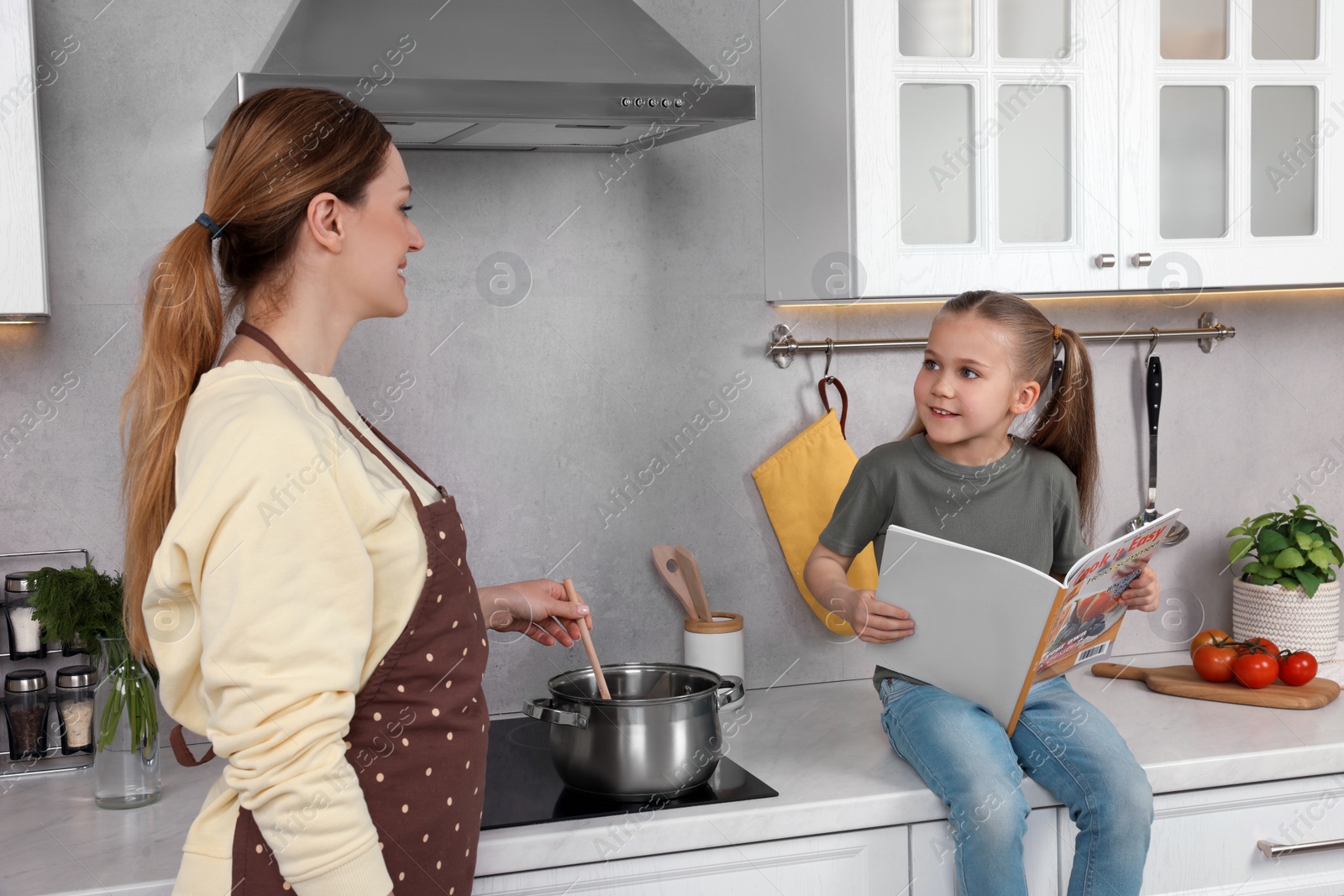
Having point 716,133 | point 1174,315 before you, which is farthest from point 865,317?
point 1174,315

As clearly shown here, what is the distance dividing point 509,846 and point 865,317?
1.07 metres

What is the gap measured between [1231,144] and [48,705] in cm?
189

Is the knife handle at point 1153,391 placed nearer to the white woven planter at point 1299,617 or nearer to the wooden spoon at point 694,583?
the white woven planter at point 1299,617

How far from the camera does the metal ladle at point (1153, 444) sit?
2.05 meters

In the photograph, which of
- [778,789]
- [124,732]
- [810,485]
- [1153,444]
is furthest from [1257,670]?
[124,732]

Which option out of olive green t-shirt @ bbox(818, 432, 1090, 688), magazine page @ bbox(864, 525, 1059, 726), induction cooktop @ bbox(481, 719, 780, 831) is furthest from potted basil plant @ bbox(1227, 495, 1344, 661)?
induction cooktop @ bbox(481, 719, 780, 831)

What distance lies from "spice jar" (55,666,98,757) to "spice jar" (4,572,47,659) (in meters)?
0.06

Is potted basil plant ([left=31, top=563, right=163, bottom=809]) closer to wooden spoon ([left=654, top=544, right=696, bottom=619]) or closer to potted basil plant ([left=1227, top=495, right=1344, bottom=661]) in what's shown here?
wooden spoon ([left=654, top=544, right=696, bottom=619])

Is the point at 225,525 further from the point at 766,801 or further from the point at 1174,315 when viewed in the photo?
the point at 1174,315

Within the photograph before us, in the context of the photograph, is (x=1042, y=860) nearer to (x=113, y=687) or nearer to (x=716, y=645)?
(x=716, y=645)

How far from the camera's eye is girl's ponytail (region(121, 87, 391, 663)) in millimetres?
977

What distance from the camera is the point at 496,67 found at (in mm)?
1352

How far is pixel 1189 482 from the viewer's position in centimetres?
212

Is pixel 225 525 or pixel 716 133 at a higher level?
pixel 716 133
